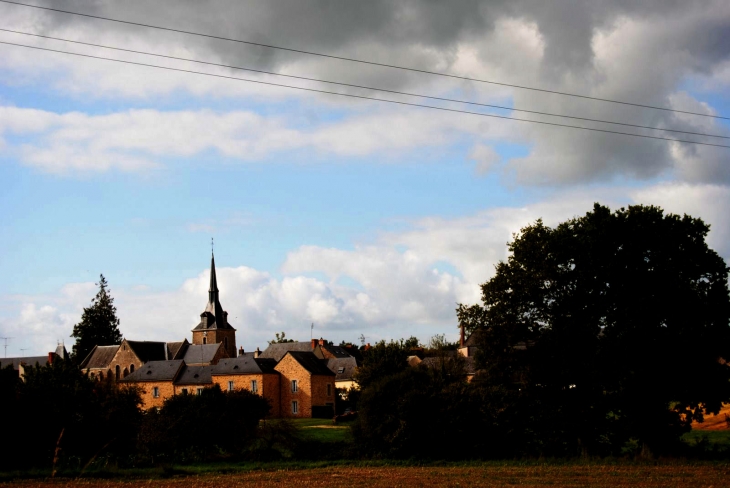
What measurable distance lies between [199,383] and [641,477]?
59316 millimetres

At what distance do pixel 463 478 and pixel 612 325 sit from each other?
997 centimetres

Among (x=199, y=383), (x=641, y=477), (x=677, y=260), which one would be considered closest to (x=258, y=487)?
(x=641, y=477)

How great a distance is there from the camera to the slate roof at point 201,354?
93125mm

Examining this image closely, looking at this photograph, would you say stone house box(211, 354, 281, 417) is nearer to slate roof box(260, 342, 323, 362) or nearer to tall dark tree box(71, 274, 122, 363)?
slate roof box(260, 342, 323, 362)

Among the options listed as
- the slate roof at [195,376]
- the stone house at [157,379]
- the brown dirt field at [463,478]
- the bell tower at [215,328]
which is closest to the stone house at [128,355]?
the bell tower at [215,328]

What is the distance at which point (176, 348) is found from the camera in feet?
330

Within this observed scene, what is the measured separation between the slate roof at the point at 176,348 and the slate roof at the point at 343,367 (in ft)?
69.3

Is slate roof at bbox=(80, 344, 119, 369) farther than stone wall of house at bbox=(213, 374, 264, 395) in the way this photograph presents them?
Yes

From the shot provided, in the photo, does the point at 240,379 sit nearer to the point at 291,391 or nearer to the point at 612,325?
the point at 291,391

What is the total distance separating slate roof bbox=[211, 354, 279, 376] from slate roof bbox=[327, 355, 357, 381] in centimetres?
992

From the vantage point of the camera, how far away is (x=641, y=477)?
2562cm

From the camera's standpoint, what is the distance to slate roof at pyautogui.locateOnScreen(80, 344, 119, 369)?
97.9 meters

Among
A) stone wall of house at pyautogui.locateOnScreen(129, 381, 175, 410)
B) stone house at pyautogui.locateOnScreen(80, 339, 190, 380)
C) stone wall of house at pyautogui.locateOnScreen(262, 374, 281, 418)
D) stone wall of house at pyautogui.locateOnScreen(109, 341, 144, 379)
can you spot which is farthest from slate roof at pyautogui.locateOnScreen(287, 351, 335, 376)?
stone wall of house at pyautogui.locateOnScreen(109, 341, 144, 379)

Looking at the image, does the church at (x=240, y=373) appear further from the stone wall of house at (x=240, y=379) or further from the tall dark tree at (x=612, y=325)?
the tall dark tree at (x=612, y=325)
